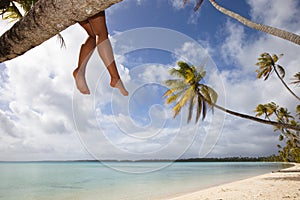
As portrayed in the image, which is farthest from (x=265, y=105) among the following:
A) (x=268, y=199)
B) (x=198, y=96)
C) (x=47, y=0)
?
(x=47, y=0)

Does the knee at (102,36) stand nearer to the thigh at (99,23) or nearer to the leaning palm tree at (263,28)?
the thigh at (99,23)

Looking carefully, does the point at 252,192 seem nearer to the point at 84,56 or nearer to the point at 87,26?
the point at 84,56

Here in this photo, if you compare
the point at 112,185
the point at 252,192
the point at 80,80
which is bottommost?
the point at 112,185

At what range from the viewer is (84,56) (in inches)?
61.9

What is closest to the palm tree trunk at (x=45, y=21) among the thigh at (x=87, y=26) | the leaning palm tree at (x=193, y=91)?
the thigh at (x=87, y=26)

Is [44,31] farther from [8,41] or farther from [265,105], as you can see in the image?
[265,105]

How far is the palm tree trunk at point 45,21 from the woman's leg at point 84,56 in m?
0.39

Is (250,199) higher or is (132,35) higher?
(132,35)

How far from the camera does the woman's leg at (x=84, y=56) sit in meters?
1.38

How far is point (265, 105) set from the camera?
2378 cm

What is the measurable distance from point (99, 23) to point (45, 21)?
0.32 meters

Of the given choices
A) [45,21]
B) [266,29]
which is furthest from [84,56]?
[266,29]

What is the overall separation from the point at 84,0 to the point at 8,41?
2.04ft

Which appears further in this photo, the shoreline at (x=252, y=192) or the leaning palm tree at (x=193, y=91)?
the leaning palm tree at (x=193, y=91)
